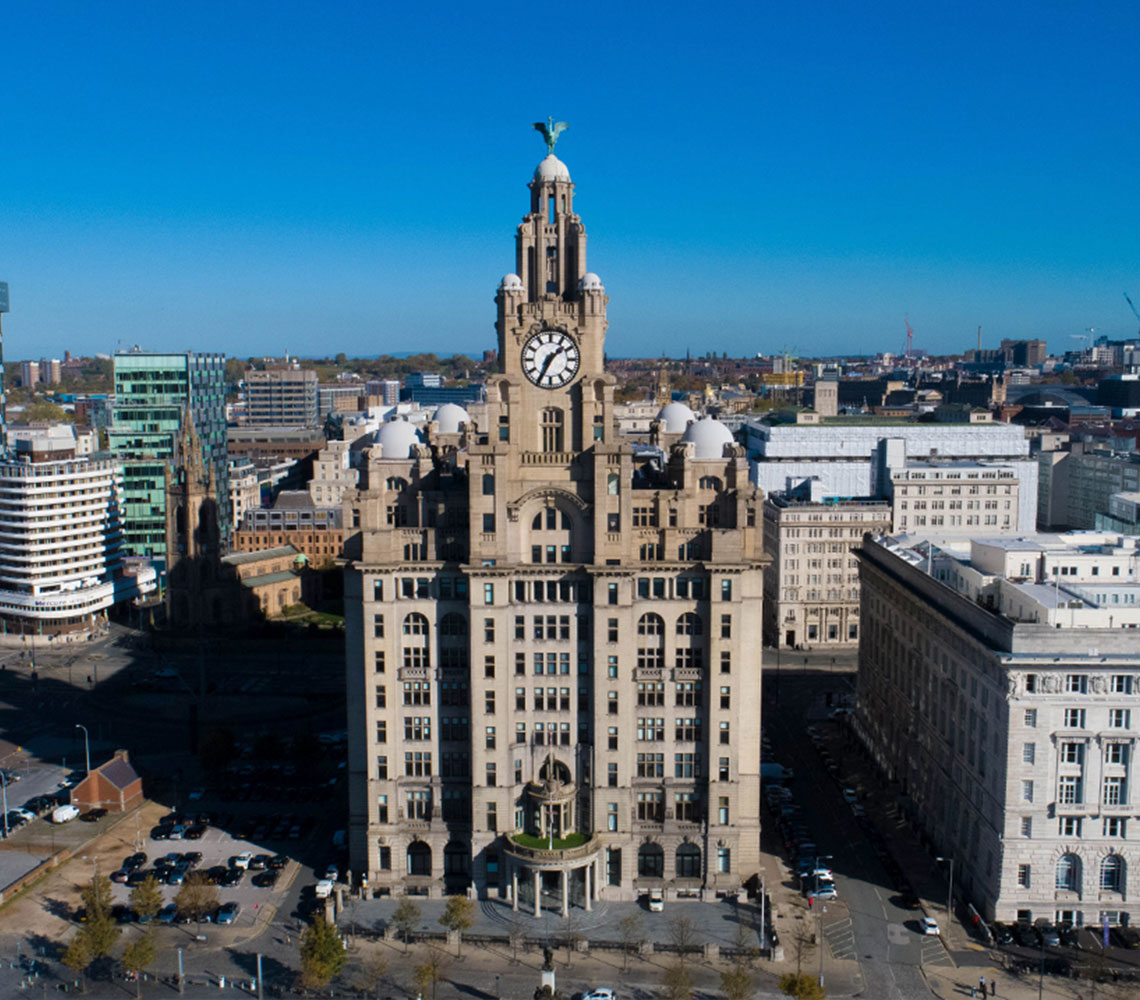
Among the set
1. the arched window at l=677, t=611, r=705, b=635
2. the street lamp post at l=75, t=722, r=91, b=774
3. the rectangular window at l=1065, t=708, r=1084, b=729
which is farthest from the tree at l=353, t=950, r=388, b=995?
the street lamp post at l=75, t=722, r=91, b=774

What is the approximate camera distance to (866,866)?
364 feet

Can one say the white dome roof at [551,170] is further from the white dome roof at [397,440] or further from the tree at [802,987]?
the tree at [802,987]

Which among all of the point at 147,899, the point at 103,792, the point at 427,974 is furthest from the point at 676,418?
the point at 103,792

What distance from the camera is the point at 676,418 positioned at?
128 m

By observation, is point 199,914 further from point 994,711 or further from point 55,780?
point 994,711

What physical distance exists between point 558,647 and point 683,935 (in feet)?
86.6

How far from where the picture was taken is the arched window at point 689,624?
343 feet

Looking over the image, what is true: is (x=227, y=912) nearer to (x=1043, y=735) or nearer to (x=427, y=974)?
(x=427, y=974)

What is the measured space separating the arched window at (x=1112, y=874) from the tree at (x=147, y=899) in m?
80.2

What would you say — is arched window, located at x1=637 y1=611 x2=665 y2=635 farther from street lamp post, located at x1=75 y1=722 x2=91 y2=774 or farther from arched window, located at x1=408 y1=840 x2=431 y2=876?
street lamp post, located at x1=75 y1=722 x2=91 y2=774

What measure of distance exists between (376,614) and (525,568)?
14.5 m

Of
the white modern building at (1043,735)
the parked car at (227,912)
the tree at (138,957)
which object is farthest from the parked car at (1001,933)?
the tree at (138,957)

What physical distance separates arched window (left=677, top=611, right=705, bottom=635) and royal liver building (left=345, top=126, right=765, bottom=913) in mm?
275

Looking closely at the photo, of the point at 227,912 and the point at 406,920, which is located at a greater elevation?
the point at 406,920
